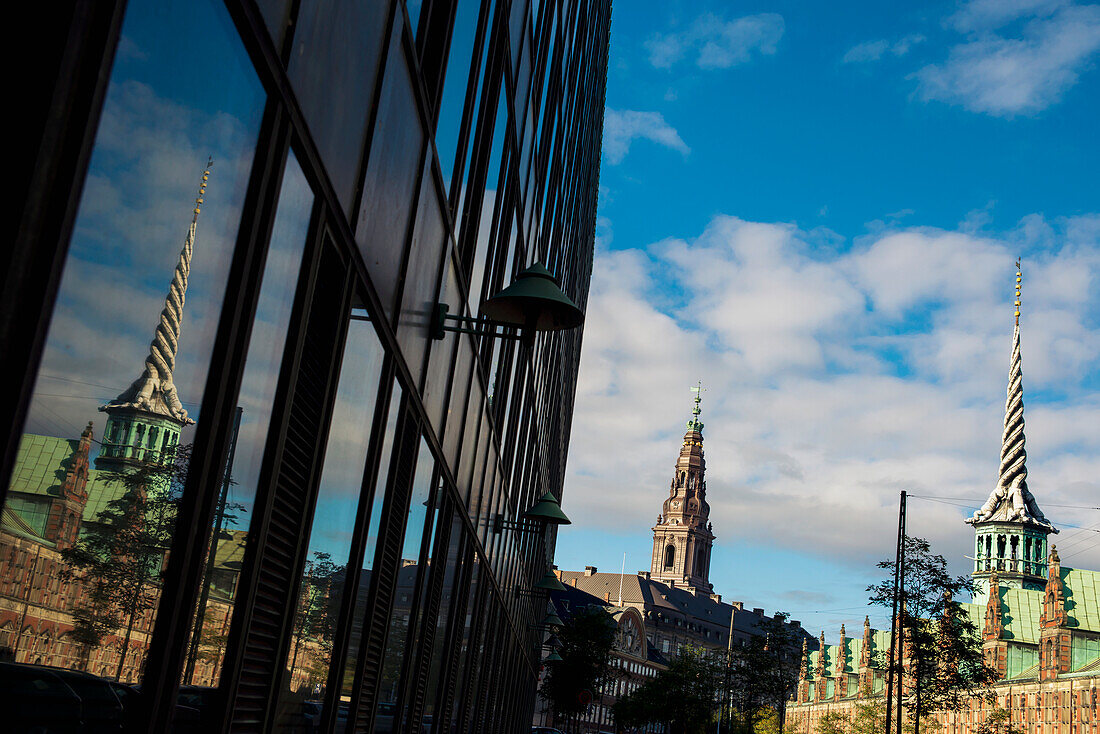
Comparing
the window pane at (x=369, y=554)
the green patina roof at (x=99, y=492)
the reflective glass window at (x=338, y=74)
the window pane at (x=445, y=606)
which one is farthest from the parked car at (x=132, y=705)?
the window pane at (x=445, y=606)

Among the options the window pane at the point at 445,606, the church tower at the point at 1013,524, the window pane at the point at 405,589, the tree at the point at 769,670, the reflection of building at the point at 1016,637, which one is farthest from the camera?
the church tower at the point at 1013,524

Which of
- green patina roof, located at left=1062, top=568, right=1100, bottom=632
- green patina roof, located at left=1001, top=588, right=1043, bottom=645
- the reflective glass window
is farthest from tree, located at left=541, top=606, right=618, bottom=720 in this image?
green patina roof, located at left=1001, top=588, right=1043, bottom=645

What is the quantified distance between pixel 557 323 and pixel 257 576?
4.17 meters

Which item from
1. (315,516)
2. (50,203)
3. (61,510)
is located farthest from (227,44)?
(315,516)

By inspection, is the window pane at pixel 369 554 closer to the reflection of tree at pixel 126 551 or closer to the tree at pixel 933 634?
the reflection of tree at pixel 126 551

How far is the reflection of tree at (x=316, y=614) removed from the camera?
233 inches

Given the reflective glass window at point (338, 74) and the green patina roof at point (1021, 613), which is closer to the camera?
the reflective glass window at point (338, 74)

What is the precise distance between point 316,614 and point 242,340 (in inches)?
97.2

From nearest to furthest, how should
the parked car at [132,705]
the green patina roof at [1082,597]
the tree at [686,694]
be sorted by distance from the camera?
the parked car at [132,705], the tree at [686,694], the green patina roof at [1082,597]

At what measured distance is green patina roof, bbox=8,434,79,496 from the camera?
2.83 metres

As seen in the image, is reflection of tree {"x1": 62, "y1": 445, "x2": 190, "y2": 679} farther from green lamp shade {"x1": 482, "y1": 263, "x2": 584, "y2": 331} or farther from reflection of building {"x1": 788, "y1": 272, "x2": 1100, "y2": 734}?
reflection of building {"x1": 788, "y1": 272, "x2": 1100, "y2": 734}

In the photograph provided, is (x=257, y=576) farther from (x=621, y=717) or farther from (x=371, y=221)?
(x=621, y=717)

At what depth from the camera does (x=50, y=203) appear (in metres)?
2.78

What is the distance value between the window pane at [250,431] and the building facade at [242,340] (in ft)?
0.06
